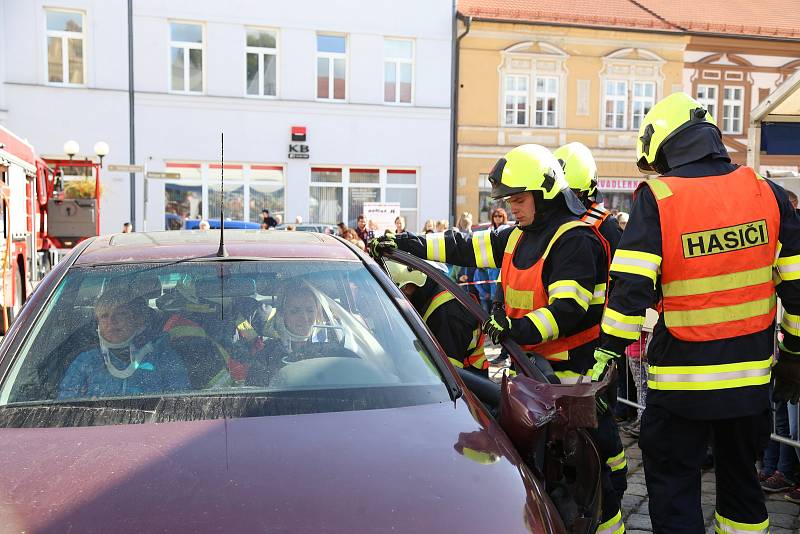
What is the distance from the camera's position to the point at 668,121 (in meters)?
2.97

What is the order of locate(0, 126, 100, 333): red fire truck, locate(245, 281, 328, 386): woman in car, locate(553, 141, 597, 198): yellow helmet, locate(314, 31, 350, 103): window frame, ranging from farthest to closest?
locate(314, 31, 350, 103): window frame < locate(0, 126, 100, 333): red fire truck < locate(553, 141, 597, 198): yellow helmet < locate(245, 281, 328, 386): woman in car

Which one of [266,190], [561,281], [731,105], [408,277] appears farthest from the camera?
[731,105]

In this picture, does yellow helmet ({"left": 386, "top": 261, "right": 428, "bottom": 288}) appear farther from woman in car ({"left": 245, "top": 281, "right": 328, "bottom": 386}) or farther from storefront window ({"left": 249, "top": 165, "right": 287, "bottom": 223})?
storefront window ({"left": 249, "top": 165, "right": 287, "bottom": 223})

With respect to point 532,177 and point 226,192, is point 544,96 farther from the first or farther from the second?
point 532,177

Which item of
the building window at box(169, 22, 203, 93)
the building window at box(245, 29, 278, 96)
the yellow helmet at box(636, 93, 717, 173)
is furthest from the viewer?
the building window at box(245, 29, 278, 96)

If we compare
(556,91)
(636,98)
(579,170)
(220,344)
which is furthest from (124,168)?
(636,98)

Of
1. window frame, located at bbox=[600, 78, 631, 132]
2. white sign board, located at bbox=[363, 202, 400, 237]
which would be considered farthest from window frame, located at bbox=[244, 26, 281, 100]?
window frame, located at bbox=[600, 78, 631, 132]

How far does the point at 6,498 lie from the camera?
1.72 meters

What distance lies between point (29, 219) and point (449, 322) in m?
9.73

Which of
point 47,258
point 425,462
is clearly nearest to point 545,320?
point 425,462

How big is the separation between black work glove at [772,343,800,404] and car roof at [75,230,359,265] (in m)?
1.72

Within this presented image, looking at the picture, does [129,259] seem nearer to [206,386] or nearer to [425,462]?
[206,386]

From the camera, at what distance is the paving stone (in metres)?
3.86

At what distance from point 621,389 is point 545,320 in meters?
3.05
